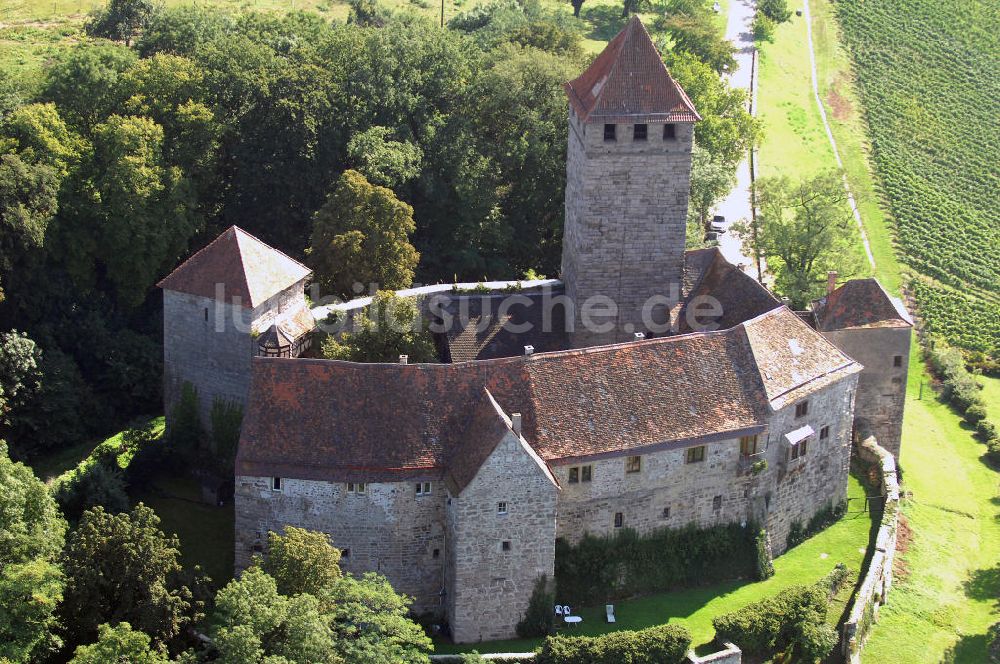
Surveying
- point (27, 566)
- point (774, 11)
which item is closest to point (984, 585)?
point (27, 566)

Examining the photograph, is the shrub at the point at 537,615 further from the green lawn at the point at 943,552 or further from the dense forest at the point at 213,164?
the dense forest at the point at 213,164

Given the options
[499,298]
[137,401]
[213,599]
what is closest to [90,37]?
[137,401]

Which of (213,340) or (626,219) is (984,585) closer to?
(626,219)

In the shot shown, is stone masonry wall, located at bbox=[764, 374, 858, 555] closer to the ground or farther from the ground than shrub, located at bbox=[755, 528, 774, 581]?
farther from the ground

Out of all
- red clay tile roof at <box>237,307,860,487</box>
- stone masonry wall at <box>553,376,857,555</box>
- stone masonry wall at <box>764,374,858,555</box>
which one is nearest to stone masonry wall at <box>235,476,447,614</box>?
red clay tile roof at <box>237,307,860,487</box>

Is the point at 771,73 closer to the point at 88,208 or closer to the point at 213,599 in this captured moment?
the point at 88,208

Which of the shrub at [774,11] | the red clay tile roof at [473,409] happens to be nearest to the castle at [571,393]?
the red clay tile roof at [473,409]

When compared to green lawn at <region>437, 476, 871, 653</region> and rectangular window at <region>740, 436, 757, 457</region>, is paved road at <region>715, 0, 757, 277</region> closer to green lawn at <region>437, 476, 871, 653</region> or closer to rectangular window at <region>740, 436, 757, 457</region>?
green lawn at <region>437, 476, 871, 653</region>
